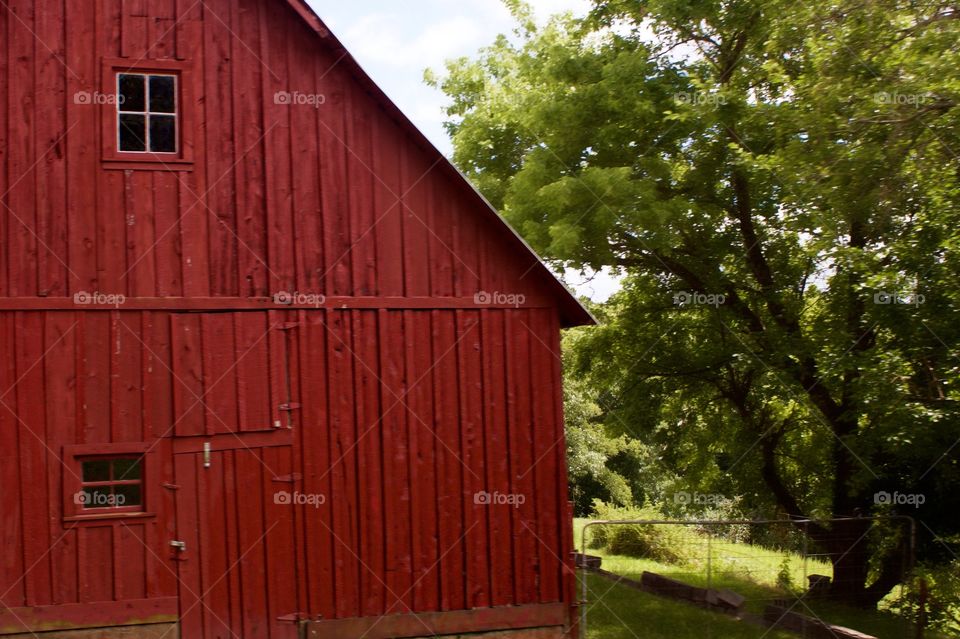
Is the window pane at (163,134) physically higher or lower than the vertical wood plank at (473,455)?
higher

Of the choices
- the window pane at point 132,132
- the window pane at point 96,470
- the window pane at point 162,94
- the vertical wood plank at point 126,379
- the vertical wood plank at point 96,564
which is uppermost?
the window pane at point 162,94

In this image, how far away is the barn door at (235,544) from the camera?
9.29m

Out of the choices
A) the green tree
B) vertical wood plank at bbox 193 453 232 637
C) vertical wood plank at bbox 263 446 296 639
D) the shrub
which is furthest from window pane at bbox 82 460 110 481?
the shrub

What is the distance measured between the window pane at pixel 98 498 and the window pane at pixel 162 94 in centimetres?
390

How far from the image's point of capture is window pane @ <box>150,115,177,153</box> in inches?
381

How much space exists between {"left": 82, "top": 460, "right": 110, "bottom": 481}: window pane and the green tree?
26.6 ft

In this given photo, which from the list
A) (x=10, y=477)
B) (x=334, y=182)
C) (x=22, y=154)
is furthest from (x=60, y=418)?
(x=334, y=182)

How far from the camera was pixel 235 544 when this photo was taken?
9.40 m

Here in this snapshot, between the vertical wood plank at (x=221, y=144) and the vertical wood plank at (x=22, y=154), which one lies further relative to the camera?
the vertical wood plank at (x=221, y=144)

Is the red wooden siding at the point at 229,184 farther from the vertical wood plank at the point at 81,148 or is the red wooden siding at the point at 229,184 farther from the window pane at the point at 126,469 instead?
the window pane at the point at 126,469

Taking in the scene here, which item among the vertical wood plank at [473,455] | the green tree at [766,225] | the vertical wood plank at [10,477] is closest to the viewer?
the vertical wood plank at [10,477]

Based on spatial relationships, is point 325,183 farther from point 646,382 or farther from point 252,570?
point 646,382

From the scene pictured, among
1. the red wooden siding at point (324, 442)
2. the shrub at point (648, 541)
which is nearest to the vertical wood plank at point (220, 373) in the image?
the red wooden siding at point (324, 442)

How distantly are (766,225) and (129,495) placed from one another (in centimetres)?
1227
